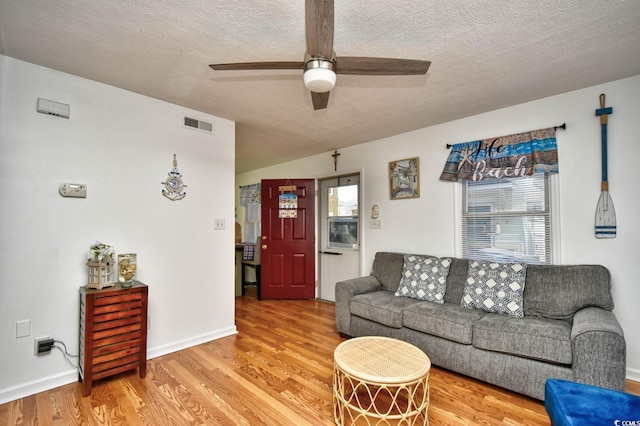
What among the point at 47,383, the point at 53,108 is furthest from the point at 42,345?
the point at 53,108

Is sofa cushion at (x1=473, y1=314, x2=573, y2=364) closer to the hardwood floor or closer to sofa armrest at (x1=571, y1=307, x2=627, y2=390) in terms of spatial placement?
sofa armrest at (x1=571, y1=307, x2=627, y2=390)

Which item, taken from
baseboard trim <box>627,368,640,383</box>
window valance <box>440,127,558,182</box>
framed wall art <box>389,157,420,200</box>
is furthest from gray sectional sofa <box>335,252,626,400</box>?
framed wall art <box>389,157,420,200</box>

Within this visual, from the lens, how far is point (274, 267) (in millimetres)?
4895

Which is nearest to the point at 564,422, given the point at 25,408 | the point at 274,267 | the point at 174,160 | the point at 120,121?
the point at 25,408

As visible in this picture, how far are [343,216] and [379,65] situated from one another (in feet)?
10.5

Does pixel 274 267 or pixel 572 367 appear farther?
pixel 274 267

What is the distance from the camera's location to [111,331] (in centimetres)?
222

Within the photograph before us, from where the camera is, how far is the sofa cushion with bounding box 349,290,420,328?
2785 mm

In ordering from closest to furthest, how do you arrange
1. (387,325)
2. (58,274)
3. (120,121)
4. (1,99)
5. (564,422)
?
1. (564,422)
2. (1,99)
3. (58,274)
4. (120,121)
5. (387,325)

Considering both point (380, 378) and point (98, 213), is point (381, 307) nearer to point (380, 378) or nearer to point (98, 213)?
point (380, 378)

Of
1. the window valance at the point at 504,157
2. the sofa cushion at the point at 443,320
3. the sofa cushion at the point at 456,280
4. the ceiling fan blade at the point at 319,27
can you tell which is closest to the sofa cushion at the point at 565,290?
the sofa cushion at the point at 443,320

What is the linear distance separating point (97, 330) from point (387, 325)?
2382 mm

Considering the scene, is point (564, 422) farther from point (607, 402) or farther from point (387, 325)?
point (387, 325)

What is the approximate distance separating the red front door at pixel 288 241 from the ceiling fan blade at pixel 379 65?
3327mm
